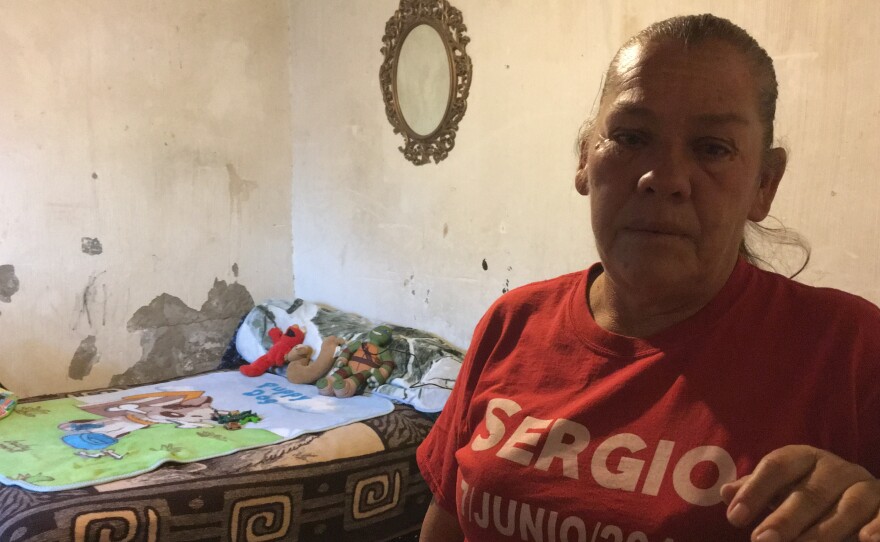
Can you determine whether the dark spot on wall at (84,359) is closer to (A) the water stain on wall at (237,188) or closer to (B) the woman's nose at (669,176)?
(A) the water stain on wall at (237,188)

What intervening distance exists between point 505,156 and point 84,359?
2.10m

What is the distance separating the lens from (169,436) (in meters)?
2.11

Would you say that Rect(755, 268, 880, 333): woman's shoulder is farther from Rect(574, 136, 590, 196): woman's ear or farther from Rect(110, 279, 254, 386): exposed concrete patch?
Rect(110, 279, 254, 386): exposed concrete patch

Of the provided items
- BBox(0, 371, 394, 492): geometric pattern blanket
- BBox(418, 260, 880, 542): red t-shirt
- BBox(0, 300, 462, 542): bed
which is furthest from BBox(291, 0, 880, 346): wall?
BBox(418, 260, 880, 542): red t-shirt

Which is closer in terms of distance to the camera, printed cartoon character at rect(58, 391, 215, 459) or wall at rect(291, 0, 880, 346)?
wall at rect(291, 0, 880, 346)

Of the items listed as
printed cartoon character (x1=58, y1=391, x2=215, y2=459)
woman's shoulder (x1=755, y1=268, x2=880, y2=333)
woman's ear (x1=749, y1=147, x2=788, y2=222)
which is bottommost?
printed cartoon character (x1=58, y1=391, x2=215, y2=459)

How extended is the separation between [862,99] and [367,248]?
1982mm

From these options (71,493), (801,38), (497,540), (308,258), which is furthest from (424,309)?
(497,540)

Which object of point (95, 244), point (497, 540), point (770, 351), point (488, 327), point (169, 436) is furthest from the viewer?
point (95, 244)

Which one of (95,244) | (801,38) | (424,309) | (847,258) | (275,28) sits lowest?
(424,309)

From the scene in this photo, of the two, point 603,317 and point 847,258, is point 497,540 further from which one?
point 847,258

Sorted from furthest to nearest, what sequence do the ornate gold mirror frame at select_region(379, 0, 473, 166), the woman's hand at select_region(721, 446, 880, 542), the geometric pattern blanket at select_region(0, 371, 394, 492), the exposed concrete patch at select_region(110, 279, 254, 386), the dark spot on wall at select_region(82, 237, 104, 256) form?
the exposed concrete patch at select_region(110, 279, 254, 386) < the dark spot on wall at select_region(82, 237, 104, 256) < the ornate gold mirror frame at select_region(379, 0, 473, 166) < the geometric pattern blanket at select_region(0, 371, 394, 492) < the woman's hand at select_region(721, 446, 880, 542)

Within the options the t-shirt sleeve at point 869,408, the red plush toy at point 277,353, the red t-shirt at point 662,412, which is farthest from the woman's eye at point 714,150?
the red plush toy at point 277,353

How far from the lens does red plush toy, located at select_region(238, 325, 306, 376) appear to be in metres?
2.88
